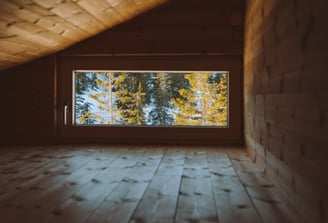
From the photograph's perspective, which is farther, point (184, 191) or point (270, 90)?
point (270, 90)

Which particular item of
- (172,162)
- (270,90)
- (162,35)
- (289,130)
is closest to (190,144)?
(172,162)

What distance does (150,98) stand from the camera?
377 cm

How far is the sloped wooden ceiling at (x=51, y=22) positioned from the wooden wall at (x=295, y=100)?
1.37 m

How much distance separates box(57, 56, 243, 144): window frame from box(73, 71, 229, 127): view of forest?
11 centimetres

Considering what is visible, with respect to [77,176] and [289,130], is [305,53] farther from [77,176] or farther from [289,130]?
[77,176]

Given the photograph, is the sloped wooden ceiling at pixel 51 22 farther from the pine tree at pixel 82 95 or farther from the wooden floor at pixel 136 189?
the wooden floor at pixel 136 189

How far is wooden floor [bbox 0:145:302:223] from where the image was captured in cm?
142

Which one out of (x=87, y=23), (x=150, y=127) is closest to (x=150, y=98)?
(x=150, y=127)

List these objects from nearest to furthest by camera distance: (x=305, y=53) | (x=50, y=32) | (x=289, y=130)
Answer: (x=305, y=53) → (x=289, y=130) → (x=50, y=32)

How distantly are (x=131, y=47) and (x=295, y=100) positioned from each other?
2.37 metres

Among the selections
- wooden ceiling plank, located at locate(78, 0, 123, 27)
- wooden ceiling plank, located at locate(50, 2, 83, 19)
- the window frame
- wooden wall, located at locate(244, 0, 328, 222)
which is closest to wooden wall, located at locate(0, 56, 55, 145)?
the window frame

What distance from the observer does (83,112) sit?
12.4ft

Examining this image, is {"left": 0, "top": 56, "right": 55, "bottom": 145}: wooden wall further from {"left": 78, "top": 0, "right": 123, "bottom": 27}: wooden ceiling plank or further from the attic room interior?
{"left": 78, "top": 0, "right": 123, "bottom": 27}: wooden ceiling plank

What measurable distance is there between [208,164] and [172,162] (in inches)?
11.2
